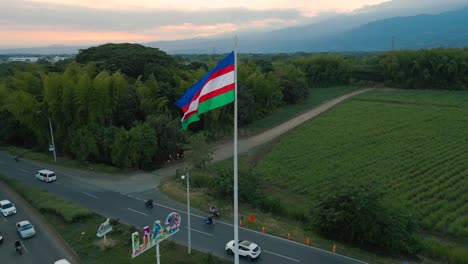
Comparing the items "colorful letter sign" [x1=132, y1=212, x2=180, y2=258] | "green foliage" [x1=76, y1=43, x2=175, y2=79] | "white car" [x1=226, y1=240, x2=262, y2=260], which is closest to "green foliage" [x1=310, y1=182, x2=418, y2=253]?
"white car" [x1=226, y1=240, x2=262, y2=260]

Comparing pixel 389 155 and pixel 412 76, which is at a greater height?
pixel 412 76

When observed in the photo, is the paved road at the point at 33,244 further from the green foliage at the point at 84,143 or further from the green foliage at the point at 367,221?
the green foliage at the point at 367,221

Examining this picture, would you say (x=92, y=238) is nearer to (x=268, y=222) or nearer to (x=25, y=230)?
(x=25, y=230)

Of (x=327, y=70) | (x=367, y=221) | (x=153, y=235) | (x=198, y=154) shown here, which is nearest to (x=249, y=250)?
(x=153, y=235)

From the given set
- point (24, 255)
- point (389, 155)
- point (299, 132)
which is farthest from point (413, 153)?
point (24, 255)

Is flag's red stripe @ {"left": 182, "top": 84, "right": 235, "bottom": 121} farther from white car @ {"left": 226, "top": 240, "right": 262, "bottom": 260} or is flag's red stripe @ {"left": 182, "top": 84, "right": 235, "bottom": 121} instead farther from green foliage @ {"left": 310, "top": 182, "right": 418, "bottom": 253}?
green foliage @ {"left": 310, "top": 182, "right": 418, "bottom": 253}

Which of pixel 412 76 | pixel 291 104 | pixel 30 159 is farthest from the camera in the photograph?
pixel 412 76

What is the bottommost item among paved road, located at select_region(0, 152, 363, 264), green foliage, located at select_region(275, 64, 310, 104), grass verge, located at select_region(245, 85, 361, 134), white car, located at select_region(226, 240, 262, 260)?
paved road, located at select_region(0, 152, 363, 264)

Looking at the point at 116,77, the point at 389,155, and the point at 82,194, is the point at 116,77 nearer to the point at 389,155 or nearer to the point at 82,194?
the point at 82,194
